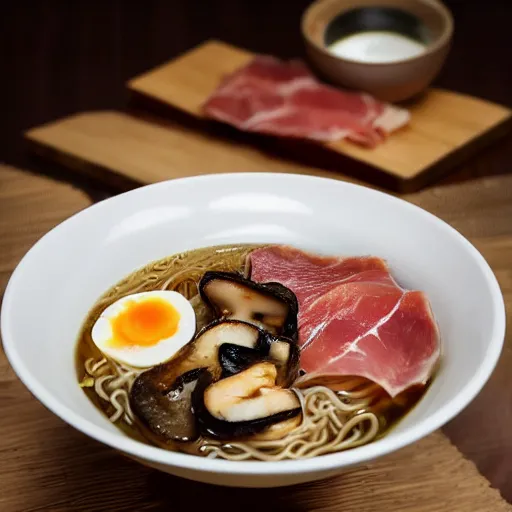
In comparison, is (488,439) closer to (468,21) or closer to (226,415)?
(226,415)

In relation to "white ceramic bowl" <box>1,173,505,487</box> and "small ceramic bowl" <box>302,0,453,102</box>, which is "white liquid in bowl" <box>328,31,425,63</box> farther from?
"white ceramic bowl" <box>1,173,505,487</box>

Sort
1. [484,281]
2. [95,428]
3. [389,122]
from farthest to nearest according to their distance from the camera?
[389,122]
[484,281]
[95,428]

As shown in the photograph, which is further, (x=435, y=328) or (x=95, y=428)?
(x=435, y=328)

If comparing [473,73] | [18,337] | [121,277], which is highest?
[18,337]

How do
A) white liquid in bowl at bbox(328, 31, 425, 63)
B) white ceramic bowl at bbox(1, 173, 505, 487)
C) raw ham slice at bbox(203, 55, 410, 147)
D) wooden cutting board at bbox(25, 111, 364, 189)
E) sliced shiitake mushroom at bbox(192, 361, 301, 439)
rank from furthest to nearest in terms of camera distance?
1. white liquid in bowl at bbox(328, 31, 425, 63)
2. raw ham slice at bbox(203, 55, 410, 147)
3. wooden cutting board at bbox(25, 111, 364, 189)
4. sliced shiitake mushroom at bbox(192, 361, 301, 439)
5. white ceramic bowl at bbox(1, 173, 505, 487)

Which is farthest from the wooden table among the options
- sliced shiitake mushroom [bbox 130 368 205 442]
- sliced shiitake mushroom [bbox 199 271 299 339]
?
sliced shiitake mushroom [bbox 199 271 299 339]

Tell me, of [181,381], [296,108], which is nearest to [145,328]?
[181,381]

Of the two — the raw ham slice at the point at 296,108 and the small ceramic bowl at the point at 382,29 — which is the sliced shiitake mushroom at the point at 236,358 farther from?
the small ceramic bowl at the point at 382,29

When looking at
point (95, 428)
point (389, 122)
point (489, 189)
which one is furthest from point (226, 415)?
point (389, 122)
